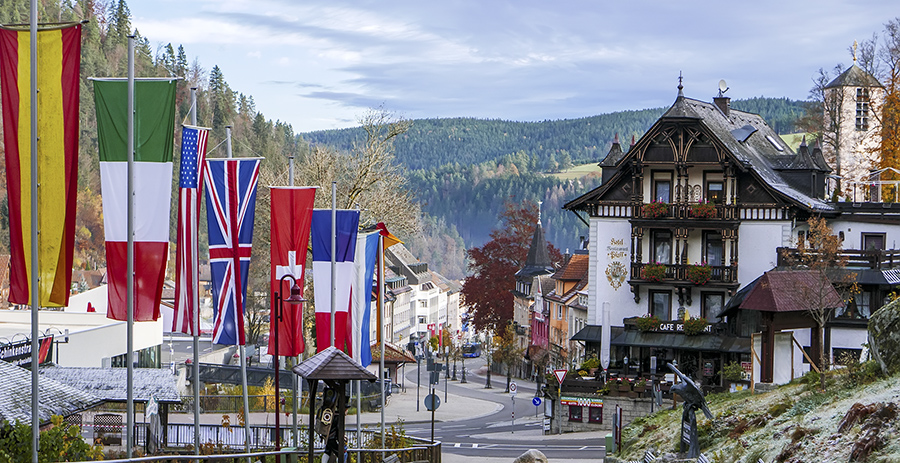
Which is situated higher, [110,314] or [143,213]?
[143,213]

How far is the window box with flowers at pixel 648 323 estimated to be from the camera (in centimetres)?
5144

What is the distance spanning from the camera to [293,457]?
23.4m

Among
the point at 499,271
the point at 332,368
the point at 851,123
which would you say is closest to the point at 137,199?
the point at 332,368

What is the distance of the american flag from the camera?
21750 mm

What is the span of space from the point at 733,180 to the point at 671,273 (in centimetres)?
521

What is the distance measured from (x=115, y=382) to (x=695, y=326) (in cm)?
2704

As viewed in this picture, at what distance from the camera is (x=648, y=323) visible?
51.5 m

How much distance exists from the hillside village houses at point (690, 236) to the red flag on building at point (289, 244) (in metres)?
28.1

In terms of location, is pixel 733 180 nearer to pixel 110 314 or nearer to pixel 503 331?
pixel 110 314

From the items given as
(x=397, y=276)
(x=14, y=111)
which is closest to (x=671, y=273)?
(x=14, y=111)

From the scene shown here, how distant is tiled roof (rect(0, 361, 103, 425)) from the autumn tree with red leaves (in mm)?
70942

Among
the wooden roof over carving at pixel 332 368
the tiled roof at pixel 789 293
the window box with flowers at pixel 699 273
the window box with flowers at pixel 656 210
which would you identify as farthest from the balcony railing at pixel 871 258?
the wooden roof over carving at pixel 332 368

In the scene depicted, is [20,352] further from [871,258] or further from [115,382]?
[871,258]

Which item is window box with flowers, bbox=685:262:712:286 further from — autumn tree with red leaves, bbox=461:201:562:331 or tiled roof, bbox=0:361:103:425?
autumn tree with red leaves, bbox=461:201:562:331
